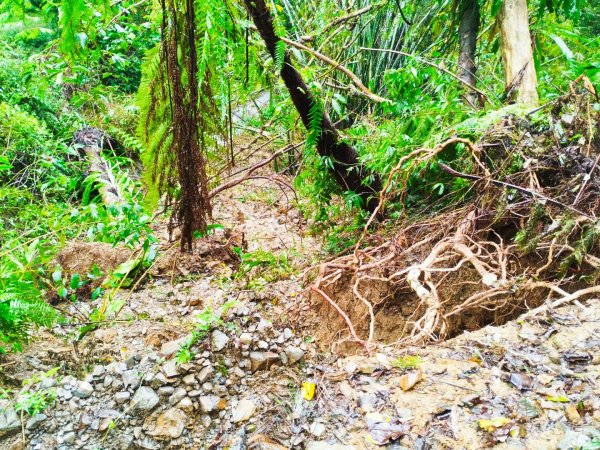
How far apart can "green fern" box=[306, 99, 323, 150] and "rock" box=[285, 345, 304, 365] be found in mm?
1324

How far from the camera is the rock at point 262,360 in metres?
1.73

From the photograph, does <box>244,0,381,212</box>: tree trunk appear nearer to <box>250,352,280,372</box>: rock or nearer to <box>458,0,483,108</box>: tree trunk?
<box>458,0,483,108</box>: tree trunk

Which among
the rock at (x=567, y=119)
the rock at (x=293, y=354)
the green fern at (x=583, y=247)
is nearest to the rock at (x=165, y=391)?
the rock at (x=293, y=354)

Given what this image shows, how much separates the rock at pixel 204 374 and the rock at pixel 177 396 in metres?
0.08

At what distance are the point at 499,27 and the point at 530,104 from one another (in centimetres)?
72

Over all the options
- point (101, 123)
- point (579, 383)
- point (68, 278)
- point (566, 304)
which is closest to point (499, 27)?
point (566, 304)

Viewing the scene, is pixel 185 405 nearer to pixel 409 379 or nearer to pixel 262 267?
pixel 409 379

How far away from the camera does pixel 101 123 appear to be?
4883 millimetres

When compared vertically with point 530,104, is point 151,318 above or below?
below

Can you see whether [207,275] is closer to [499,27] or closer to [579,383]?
[579,383]

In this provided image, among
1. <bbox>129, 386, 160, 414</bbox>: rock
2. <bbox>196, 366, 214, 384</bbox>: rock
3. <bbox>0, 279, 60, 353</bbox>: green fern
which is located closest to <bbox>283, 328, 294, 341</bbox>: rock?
<bbox>196, 366, 214, 384</bbox>: rock

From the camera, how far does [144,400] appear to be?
151cm

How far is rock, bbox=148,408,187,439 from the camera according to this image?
4.59ft

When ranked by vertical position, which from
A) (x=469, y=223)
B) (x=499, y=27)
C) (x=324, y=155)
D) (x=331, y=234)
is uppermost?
(x=499, y=27)
